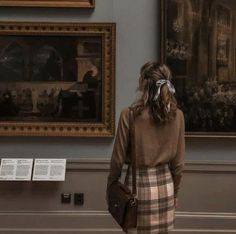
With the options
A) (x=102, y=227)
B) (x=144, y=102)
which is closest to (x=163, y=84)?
(x=144, y=102)

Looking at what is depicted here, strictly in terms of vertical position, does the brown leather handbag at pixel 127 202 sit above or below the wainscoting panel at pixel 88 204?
above

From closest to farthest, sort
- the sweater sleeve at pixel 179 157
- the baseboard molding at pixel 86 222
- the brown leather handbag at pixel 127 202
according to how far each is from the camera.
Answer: the brown leather handbag at pixel 127 202 → the sweater sleeve at pixel 179 157 → the baseboard molding at pixel 86 222

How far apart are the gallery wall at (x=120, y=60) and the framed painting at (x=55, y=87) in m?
0.12

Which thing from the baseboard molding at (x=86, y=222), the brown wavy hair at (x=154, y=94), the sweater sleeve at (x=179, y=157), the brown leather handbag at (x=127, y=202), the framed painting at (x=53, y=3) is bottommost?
the baseboard molding at (x=86, y=222)

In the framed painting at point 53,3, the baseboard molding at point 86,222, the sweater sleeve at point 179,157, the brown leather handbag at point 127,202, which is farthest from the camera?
the baseboard molding at point 86,222

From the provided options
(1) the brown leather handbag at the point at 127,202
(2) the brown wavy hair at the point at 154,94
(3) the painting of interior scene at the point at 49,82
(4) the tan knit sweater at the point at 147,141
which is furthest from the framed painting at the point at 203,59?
(1) the brown leather handbag at the point at 127,202

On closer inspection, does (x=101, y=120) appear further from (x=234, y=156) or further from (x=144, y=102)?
(x=144, y=102)

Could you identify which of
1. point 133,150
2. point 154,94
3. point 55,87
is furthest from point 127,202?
point 55,87

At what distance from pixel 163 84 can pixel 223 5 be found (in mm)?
2153

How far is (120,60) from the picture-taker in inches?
207

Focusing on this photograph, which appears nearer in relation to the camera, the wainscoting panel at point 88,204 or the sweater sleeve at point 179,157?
the sweater sleeve at point 179,157

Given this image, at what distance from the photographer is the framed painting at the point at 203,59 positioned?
5.16 metres

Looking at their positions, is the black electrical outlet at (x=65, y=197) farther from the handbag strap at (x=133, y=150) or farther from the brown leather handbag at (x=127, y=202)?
the handbag strap at (x=133, y=150)

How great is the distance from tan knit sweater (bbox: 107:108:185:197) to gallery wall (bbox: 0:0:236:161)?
1706 millimetres
